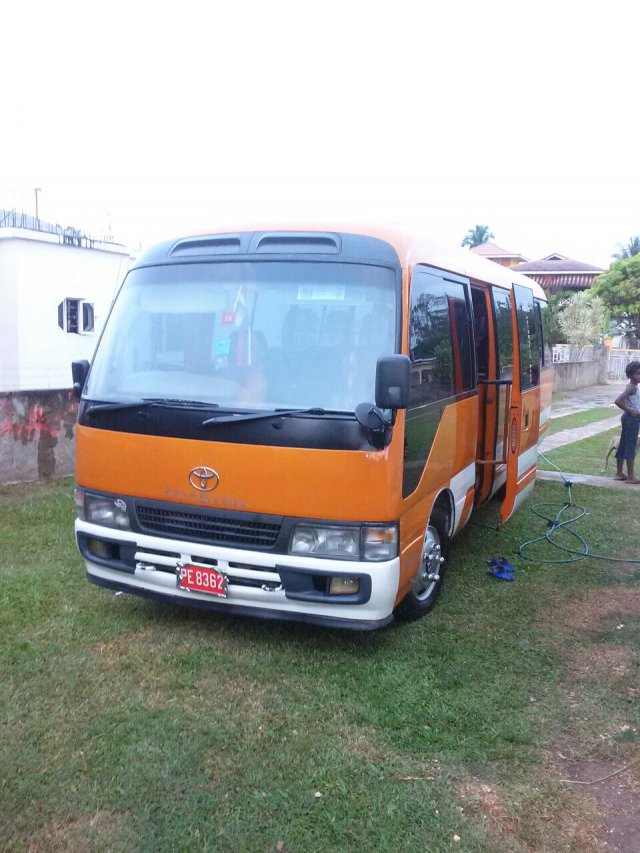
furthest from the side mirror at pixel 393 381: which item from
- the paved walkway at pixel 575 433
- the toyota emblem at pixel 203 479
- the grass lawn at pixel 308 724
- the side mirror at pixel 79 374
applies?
the paved walkway at pixel 575 433

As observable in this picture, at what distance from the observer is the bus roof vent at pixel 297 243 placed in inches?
171

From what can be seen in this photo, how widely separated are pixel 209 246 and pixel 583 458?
9.26 meters

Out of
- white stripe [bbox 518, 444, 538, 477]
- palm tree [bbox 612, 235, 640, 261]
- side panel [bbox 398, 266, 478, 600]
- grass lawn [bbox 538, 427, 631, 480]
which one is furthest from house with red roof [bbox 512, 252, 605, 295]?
side panel [bbox 398, 266, 478, 600]

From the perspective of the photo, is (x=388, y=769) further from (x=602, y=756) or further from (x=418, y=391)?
(x=418, y=391)

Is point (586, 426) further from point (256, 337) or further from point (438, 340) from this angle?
point (256, 337)

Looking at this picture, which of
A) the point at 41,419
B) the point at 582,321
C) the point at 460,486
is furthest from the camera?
the point at 582,321

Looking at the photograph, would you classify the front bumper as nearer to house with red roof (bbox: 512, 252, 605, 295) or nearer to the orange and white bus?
the orange and white bus

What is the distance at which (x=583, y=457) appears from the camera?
485 inches

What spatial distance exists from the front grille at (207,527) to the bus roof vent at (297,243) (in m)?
1.57

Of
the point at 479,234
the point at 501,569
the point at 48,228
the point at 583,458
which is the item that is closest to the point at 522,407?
the point at 501,569

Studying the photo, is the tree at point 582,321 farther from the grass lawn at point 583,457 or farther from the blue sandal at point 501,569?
the blue sandal at point 501,569

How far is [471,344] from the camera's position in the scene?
597cm

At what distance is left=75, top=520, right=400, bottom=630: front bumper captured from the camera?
160 inches

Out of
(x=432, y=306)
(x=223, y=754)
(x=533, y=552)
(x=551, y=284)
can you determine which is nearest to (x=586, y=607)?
(x=533, y=552)
